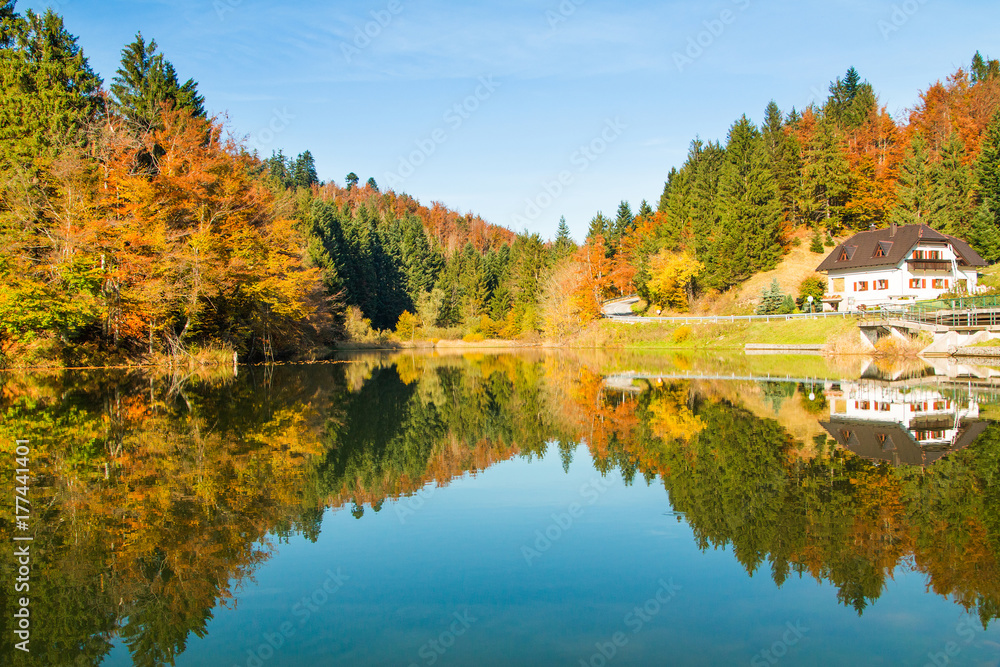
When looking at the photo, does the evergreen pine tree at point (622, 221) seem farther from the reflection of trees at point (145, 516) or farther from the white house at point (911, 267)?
the reflection of trees at point (145, 516)

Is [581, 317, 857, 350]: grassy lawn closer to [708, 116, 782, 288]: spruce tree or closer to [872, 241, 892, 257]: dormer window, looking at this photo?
[708, 116, 782, 288]: spruce tree

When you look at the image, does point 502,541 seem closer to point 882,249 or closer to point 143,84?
point 143,84

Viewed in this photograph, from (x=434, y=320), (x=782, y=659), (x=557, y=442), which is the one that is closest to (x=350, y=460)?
(x=557, y=442)

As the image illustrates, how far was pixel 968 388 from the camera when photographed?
77.4 feet

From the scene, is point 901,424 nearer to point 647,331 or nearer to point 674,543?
point 674,543

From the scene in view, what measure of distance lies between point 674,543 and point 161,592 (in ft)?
18.7

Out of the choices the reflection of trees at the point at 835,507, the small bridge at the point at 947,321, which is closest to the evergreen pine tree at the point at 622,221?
the small bridge at the point at 947,321

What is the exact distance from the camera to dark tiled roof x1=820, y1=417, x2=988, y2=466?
1247 cm

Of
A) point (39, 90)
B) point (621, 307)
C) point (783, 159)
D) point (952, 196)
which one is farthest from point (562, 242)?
point (39, 90)

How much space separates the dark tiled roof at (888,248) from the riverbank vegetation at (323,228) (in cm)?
338

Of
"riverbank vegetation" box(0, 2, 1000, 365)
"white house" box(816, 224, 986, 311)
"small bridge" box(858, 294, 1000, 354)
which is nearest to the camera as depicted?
"riverbank vegetation" box(0, 2, 1000, 365)

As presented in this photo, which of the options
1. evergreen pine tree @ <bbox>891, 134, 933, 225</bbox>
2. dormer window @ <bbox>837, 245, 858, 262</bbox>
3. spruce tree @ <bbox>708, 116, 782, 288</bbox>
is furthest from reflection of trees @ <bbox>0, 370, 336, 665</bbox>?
evergreen pine tree @ <bbox>891, 134, 933, 225</bbox>

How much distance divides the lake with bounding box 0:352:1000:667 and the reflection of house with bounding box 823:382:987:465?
14cm

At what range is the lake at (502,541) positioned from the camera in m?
5.55
